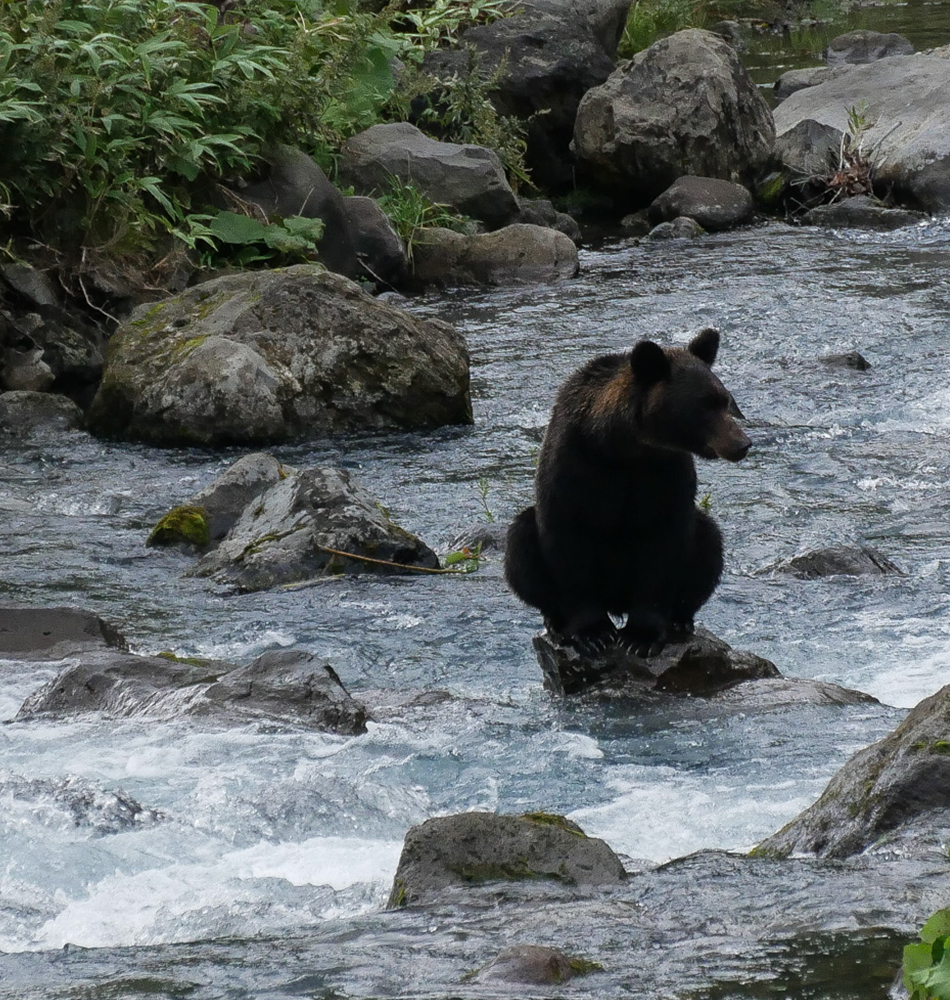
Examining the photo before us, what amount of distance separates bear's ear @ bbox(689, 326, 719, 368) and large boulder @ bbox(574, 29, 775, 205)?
1101 centimetres

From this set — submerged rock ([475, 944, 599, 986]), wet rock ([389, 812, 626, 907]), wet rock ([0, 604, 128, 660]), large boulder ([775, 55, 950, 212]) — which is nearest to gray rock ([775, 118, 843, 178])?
large boulder ([775, 55, 950, 212])

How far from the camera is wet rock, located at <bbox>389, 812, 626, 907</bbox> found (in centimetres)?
365

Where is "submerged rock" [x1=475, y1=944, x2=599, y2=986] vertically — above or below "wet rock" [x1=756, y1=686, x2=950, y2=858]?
above

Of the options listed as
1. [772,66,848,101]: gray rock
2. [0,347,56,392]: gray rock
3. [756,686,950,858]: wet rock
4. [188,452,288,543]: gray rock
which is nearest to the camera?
[756,686,950,858]: wet rock

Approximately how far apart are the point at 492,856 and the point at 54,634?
10.7 ft

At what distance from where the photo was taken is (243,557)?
293 inches

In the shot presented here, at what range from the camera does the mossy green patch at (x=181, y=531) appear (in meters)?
7.91

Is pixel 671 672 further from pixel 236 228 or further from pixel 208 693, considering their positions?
pixel 236 228

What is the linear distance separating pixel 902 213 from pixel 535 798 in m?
11.8

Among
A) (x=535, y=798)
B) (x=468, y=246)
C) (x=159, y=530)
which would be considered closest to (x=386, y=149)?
(x=468, y=246)

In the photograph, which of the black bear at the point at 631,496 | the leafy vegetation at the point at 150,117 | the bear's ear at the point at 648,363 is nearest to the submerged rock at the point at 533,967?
the black bear at the point at 631,496

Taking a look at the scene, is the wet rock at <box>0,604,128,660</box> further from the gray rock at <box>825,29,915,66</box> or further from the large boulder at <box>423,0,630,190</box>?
the gray rock at <box>825,29,915,66</box>

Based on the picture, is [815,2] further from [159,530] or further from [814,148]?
[159,530]

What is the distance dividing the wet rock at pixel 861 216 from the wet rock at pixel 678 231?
3.93 ft
